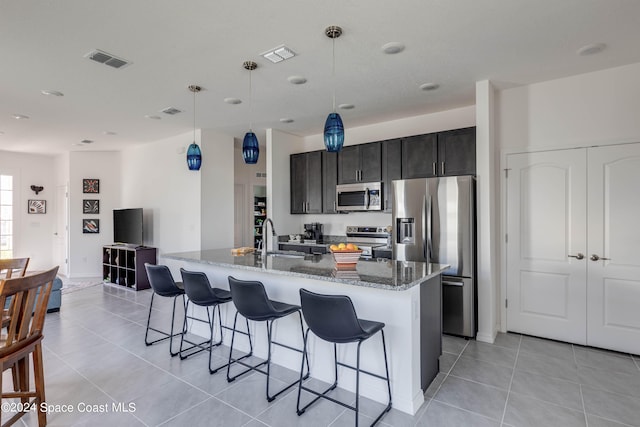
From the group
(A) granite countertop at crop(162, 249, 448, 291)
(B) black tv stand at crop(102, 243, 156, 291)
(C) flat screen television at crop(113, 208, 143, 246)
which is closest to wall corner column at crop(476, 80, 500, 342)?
(A) granite countertop at crop(162, 249, 448, 291)

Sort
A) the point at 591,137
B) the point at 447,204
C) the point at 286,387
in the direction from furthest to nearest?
the point at 447,204
the point at 591,137
the point at 286,387

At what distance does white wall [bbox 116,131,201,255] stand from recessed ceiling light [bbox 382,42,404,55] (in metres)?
3.88

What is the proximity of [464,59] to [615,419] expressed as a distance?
3.09 meters

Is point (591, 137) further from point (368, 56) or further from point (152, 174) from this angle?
point (152, 174)

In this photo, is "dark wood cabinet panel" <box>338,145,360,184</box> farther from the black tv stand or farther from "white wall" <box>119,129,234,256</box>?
the black tv stand

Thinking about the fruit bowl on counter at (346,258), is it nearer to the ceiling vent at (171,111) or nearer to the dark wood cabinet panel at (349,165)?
the dark wood cabinet panel at (349,165)

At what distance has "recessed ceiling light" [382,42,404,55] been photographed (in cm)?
295

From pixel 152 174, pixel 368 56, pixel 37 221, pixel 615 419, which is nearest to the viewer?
pixel 615 419

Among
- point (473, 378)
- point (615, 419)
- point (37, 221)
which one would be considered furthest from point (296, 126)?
point (37, 221)

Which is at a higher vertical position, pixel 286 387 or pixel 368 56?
pixel 368 56

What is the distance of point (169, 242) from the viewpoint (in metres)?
6.49

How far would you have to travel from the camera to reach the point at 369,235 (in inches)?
209

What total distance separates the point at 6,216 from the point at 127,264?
356 centimetres

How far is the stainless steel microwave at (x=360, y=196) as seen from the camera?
5.03m
